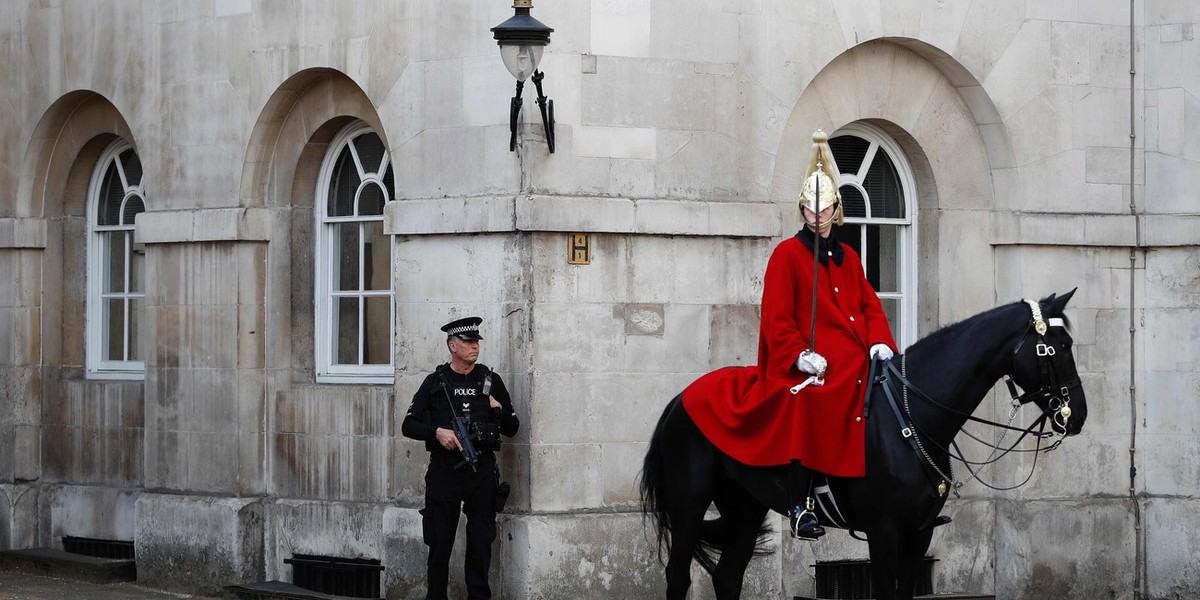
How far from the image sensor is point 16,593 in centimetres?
1294

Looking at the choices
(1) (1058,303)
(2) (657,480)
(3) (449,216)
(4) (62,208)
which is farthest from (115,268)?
(1) (1058,303)

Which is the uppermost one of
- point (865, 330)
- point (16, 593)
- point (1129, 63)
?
point (1129, 63)

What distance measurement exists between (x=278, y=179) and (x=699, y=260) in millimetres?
3312

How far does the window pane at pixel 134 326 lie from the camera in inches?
575

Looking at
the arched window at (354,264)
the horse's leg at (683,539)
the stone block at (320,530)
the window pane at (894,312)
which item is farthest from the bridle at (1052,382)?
the arched window at (354,264)

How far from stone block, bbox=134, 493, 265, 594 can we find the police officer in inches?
95.5

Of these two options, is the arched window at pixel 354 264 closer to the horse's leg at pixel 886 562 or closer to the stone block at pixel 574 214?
the stone block at pixel 574 214

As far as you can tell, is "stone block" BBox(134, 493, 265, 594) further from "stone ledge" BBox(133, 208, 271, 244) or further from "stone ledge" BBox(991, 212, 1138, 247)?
"stone ledge" BBox(991, 212, 1138, 247)

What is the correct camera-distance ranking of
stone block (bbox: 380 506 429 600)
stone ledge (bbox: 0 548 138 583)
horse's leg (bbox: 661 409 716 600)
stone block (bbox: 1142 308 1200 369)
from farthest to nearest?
stone ledge (bbox: 0 548 138 583)
stone block (bbox: 1142 308 1200 369)
stone block (bbox: 380 506 429 600)
horse's leg (bbox: 661 409 716 600)

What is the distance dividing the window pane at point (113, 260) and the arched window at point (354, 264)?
2.48 m

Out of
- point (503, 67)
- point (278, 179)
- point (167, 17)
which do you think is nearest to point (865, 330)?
point (503, 67)

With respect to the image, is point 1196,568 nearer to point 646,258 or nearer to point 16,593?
point 646,258

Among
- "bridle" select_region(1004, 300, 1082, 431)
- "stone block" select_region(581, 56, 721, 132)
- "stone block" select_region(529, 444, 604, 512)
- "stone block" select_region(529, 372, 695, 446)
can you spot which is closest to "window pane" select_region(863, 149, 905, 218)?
"stone block" select_region(581, 56, 721, 132)

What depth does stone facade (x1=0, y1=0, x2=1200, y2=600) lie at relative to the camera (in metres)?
11.3
